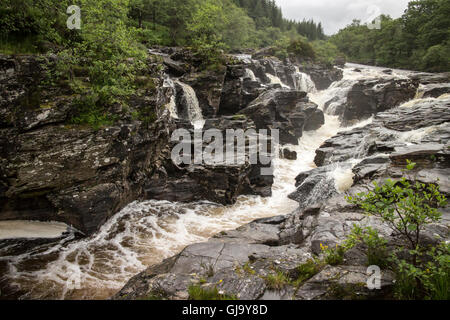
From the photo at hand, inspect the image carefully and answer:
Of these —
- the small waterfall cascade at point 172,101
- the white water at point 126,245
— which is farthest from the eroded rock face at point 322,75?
the white water at point 126,245

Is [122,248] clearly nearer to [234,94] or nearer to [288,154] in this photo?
[288,154]

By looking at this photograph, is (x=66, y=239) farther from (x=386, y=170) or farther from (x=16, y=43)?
(x=386, y=170)

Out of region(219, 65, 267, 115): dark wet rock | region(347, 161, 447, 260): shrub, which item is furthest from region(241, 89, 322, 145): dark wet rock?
region(347, 161, 447, 260): shrub

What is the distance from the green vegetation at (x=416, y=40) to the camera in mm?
40469

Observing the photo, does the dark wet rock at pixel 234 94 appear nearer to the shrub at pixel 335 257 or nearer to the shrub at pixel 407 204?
the shrub at pixel 335 257

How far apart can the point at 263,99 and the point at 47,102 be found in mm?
16315

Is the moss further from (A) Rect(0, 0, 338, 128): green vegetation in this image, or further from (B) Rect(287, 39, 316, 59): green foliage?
(B) Rect(287, 39, 316, 59): green foliage

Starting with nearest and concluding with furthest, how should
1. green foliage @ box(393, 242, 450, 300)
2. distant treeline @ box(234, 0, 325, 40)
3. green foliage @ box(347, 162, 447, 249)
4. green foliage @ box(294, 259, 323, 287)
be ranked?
1. green foliage @ box(393, 242, 450, 300)
2. green foliage @ box(347, 162, 447, 249)
3. green foliage @ box(294, 259, 323, 287)
4. distant treeline @ box(234, 0, 325, 40)

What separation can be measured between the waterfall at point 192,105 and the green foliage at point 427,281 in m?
16.0

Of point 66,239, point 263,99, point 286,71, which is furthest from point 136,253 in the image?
point 286,71

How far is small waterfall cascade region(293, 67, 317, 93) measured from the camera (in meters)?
37.3

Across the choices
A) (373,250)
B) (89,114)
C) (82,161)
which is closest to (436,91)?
(373,250)

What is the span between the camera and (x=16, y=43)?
900 cm

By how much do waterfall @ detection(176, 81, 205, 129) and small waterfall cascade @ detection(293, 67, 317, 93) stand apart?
75.4 feet
